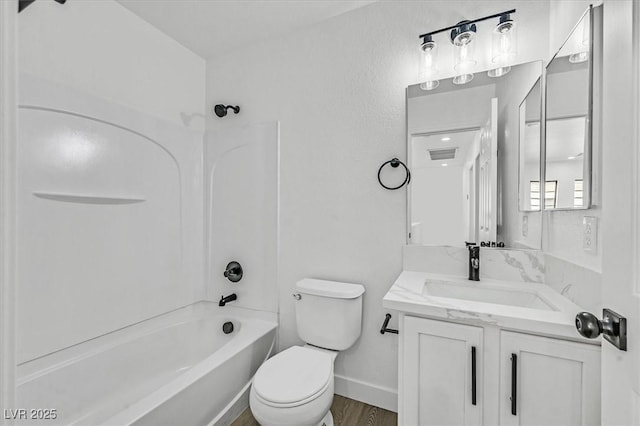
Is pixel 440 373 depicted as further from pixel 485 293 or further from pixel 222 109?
pixel 222 109

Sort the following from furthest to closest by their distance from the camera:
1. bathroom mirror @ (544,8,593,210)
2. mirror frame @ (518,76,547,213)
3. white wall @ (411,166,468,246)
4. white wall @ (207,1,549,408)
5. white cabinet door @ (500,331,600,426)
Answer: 1. white wall @ (207,1,549,408)
2. white wall @ (411,166,468,246)
3. mirror frame @ (518,76,547,213)
4. bathroom mirror @ (544,8,593,210)
5. white cabinet door @ (500,331,600,426)

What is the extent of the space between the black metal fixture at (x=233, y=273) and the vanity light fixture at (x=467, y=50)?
179 cm

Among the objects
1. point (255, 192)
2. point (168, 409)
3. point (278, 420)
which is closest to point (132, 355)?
point (168, 409)

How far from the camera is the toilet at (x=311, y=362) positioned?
1353 millimetres

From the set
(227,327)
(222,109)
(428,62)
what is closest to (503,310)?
(428,62)

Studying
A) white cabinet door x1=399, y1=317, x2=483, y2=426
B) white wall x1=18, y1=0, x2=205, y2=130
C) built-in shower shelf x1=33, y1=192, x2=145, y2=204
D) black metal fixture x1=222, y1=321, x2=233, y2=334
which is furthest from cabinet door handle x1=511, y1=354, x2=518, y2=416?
white wall x1=18, y1=0, x2=205, y2=130

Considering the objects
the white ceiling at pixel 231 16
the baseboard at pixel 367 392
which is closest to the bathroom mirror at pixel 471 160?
the white ceiling at pixel 231 16

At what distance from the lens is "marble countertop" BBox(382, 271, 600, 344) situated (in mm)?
1036

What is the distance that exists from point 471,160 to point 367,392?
1.57 meters

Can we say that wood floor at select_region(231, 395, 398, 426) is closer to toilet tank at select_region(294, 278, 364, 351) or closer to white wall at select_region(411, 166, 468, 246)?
toilet tank at select_region(294, 278, 364, 351)

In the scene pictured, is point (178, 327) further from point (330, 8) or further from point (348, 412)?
point (330, 8)

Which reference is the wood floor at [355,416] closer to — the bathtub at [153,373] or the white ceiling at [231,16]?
the bathtub at [153,373]

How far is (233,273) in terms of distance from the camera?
7.54 ft

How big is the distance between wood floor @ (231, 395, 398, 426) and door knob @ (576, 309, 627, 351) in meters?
1.40
